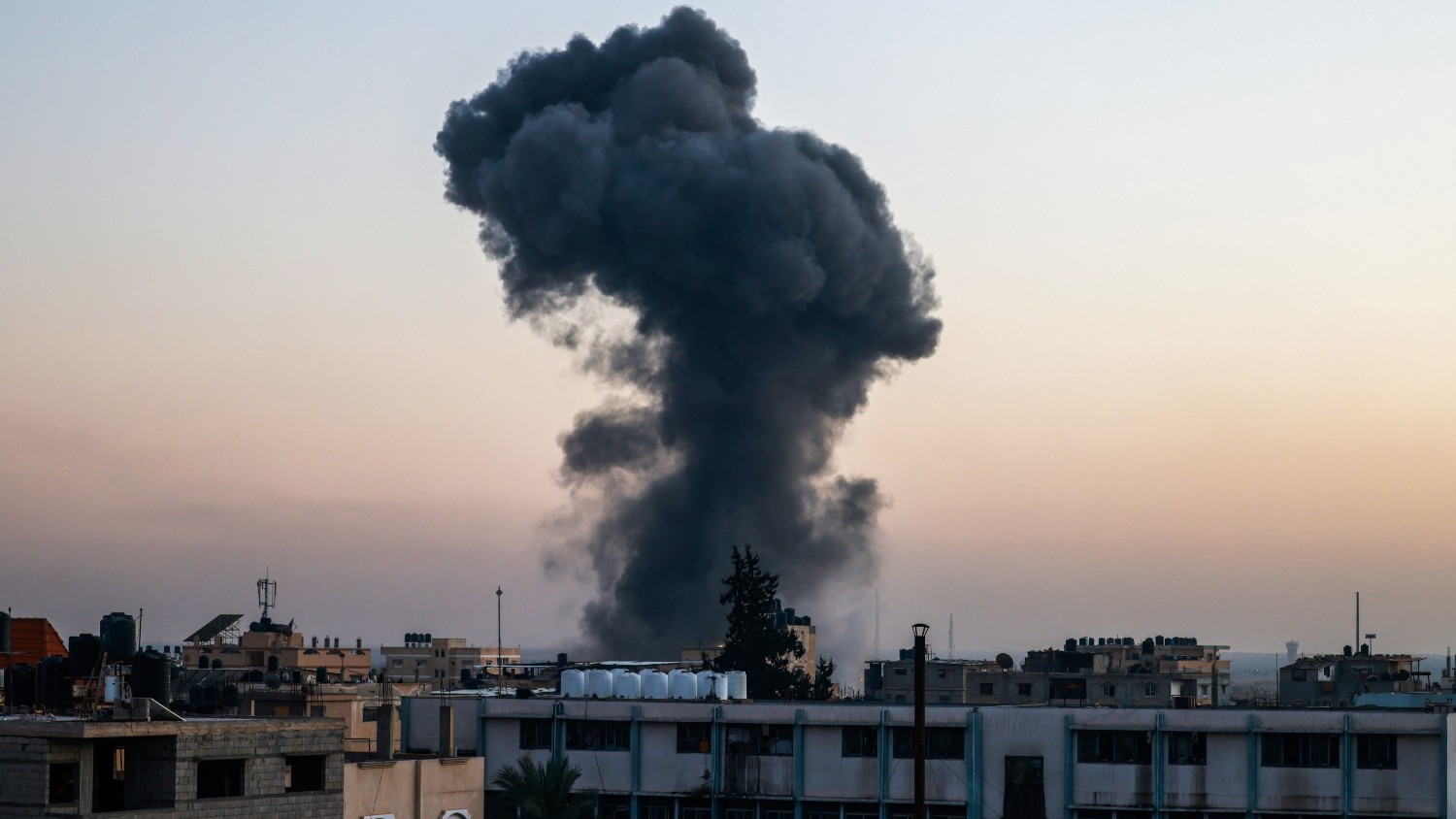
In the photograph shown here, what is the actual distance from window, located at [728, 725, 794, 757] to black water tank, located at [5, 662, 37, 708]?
17379 mm

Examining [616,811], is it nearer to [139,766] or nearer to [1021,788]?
[1021,788]

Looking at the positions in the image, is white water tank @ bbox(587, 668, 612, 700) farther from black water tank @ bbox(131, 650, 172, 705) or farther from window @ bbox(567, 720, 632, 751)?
black water tank @ bbox(131, 650, 172, 705)

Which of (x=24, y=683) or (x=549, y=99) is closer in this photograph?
(x=24, y=683)

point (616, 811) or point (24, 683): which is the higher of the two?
point (24, 683)

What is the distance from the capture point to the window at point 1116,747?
48.8m

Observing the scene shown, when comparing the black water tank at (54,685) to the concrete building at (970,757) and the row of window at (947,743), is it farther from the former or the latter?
the row of window at (947,743)

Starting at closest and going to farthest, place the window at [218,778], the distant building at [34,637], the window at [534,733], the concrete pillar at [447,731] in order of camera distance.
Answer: the window at [218,778] < the concrete pillar at [447,731] < the window at [534,733] < the distant building at [34,637]

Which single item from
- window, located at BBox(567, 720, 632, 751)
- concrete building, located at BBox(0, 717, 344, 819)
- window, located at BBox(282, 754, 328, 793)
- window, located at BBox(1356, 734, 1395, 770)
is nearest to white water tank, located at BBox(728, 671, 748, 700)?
window, located at BBox(567, 720, 632, 751)

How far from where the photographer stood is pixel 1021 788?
161 feet

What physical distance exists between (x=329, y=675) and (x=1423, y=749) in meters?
55.8

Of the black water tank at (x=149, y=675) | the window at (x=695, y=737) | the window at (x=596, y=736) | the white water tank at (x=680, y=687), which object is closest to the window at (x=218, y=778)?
the black water tank at (x=149, y=675)

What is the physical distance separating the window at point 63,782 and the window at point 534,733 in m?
19.0

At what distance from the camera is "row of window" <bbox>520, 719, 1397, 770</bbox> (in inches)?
1869

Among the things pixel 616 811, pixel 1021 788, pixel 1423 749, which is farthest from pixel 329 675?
pixel 1423 749
